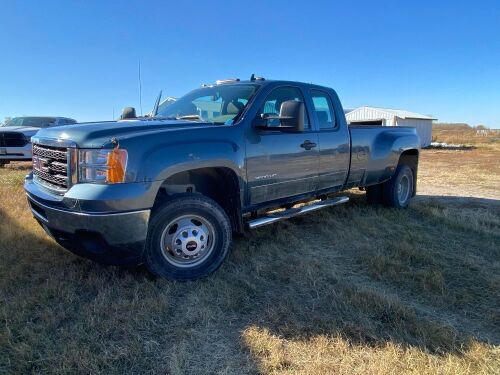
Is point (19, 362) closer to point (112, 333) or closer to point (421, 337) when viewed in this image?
point (112, 333)

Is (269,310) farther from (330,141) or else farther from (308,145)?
(330,141)

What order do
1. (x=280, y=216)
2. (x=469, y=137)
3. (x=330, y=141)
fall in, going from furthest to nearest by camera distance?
(x=469, y=137), (x=330, y=141), (x=280, y=216)

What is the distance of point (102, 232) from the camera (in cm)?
307

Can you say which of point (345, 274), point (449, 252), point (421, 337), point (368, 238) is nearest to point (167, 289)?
point (345, 274)

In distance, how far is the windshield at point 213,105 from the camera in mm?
4203

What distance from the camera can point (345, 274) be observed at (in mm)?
3879

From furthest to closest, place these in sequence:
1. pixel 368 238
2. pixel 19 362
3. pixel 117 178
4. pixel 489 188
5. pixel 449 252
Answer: pixel 489 188, pixel 368 238, pixel 449 252, pixel 117 178, pixel 19 362

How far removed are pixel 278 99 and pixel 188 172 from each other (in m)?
1.49

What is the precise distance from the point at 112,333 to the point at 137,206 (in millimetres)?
969

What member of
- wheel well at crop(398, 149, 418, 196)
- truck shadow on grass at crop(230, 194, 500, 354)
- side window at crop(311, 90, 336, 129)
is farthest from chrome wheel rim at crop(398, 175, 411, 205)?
side window at crop(311, 90, 336, 129)

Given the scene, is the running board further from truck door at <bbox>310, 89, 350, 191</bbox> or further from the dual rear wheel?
the dual rear wheel

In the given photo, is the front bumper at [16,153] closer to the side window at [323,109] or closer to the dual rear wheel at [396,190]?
the side window at [323,109]

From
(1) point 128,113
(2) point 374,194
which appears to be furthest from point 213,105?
(2) point 374,194

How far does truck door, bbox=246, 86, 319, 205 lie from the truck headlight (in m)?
1.33
